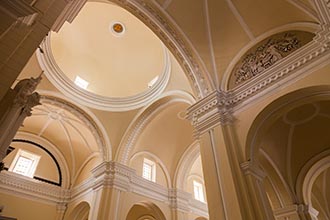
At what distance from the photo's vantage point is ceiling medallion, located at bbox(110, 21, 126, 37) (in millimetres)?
11871

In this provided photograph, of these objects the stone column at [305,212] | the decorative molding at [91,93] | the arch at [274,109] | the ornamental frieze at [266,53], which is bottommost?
the stone column at [305,212]

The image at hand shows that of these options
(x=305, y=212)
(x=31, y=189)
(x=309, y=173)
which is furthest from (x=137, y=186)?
(x=309, y=173)

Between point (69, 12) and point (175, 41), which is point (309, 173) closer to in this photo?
point (175, 41)

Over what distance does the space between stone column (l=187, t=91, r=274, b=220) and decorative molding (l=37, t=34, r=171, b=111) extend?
394 centimetres

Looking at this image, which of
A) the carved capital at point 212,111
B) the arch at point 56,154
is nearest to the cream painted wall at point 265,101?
the carved capital at point 212,111

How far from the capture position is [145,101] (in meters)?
11.2

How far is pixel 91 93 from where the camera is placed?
11.4 m

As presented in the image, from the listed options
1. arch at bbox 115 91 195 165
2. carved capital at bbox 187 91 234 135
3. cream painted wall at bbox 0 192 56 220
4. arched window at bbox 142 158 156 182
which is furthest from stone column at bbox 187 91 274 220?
cream painted wall at bbox 0 192 56 220

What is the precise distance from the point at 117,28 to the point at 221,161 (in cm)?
895

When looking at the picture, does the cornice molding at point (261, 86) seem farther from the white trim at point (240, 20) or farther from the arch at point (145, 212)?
the arch at point (145, 212)

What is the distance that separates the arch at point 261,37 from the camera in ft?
19.4

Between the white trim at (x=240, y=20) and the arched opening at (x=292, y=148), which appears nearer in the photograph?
the white trim at (x=240, y=20)

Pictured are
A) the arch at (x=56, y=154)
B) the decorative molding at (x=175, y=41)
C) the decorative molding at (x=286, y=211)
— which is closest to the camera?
the decorative molding at (x=175, y=41)

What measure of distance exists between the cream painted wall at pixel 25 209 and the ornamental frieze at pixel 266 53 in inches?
423
